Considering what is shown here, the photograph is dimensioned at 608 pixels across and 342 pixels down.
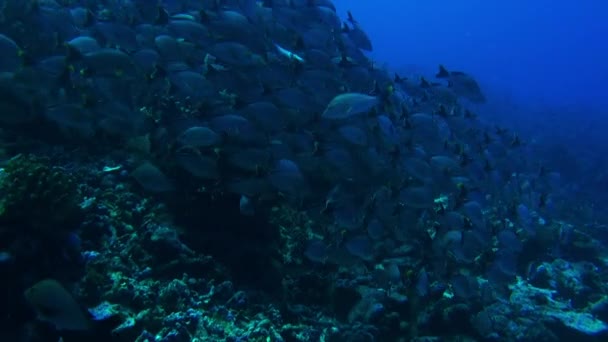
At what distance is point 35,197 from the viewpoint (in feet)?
13.5

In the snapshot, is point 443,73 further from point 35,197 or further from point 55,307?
point 55,307

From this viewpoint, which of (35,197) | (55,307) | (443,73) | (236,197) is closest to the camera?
(55,307)

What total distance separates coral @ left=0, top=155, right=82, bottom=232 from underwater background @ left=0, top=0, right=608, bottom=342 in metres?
0.02

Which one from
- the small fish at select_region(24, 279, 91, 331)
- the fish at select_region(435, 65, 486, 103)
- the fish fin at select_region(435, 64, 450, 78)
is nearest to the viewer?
the small fish at select_region(24, 279, 91, 331)

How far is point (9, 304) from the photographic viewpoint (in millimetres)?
3781

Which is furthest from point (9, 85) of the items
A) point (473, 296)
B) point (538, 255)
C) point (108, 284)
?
point (538, 255)

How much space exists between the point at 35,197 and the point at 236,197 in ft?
8.12

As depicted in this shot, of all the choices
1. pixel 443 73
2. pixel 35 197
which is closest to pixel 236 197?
pixel 35 197

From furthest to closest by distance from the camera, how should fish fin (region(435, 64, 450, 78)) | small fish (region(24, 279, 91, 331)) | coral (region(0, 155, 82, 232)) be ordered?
fish fin (region(435, 64, 450, 78)) → coral (region(0, 155, 82, 232)) → small fish (region(24, 279, 91, 331))

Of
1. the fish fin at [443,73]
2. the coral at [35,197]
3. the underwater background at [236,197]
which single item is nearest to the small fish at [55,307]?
the underwater background at [236,197]

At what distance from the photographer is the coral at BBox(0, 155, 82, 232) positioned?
13.1ft

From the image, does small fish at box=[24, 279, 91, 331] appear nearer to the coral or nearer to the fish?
the coral

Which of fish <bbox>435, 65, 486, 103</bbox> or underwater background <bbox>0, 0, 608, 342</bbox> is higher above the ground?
fish <bbox>435, 65, 486, 103</bbox>

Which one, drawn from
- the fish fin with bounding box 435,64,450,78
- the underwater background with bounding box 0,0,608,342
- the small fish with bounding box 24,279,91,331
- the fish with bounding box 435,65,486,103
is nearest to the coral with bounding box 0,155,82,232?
the underwater background with bounding box 0,0,608,342
